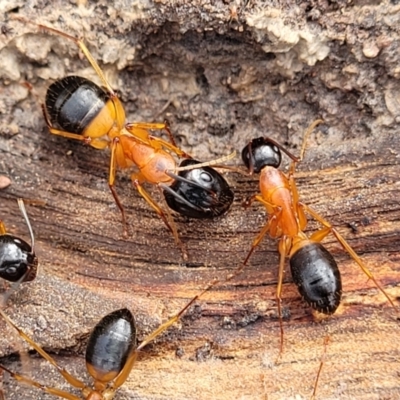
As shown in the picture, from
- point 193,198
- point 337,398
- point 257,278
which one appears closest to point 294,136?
point 193,198

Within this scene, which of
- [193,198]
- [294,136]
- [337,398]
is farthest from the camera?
[294,136]

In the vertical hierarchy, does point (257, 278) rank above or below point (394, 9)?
below

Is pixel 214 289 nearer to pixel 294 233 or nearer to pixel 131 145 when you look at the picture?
pixel 294 233

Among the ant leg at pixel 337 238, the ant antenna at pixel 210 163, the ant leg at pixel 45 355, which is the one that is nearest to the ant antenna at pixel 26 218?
the ant leg at pixel 45 355

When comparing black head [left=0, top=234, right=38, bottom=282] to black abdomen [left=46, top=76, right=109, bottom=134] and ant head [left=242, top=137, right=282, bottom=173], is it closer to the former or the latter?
black abdomen [left=46, top=76, right=109, bottom=134]

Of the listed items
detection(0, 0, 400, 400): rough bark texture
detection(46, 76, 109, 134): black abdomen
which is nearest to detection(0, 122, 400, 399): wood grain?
detection(0, 0, 400, 400): rough bark texture

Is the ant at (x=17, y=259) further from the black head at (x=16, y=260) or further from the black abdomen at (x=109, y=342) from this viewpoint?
the black abdomen at (x=109, y=342)

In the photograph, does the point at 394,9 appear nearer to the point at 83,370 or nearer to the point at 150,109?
the point at 150,109
